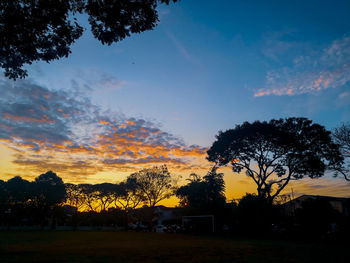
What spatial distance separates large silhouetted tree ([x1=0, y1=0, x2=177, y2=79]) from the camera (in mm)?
8922

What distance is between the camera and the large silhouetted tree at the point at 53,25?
29.3 ft

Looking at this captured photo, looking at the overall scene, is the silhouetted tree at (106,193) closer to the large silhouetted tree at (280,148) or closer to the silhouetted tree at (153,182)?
the silhouetted tree at (153,182)

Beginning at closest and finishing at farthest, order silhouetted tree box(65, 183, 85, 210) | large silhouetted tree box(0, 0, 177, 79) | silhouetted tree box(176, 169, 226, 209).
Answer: large silhouetted tree box(0, 0, 177, 79) < silhouetted tree box(176, 169, 226, 209) < silhouetted tree box(65, 183, 85, 210)

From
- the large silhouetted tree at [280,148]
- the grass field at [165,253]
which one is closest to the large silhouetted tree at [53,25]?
the grass field at [165,253]

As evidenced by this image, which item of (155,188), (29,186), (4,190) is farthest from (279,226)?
(4,190)

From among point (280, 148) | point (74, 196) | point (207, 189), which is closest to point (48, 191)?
point (74, 196)

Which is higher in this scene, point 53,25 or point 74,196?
point 53,25

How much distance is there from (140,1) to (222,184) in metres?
48.5

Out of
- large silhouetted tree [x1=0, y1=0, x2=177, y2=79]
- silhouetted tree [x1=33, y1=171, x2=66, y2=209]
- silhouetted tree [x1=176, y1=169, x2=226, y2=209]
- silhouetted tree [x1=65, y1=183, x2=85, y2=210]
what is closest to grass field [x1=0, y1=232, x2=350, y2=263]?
large silhouetted tree [x1=0, y1=0, x2=177, y2=79]

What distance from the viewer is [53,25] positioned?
962 centimetres

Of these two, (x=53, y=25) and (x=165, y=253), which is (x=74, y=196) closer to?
(x=165, y=253)

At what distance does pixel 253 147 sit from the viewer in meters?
32.1

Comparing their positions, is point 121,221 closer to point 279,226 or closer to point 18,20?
point 279,226

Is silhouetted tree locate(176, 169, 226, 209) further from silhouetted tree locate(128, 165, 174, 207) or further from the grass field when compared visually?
the grass field
